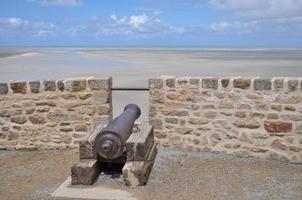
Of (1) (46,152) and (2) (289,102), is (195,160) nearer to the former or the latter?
(2) (289,102)

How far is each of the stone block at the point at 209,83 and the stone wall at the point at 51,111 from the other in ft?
5.46

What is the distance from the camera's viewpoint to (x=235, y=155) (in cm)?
773

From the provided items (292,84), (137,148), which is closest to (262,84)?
(292,84)

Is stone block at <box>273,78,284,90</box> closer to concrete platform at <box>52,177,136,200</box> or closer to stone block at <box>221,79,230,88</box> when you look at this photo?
stone block at <box>221,79,230,88</box>

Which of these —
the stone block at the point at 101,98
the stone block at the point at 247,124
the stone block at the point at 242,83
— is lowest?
the stone block at the point at 247,124

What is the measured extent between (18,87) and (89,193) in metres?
3.11

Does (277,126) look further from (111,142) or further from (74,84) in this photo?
(74,84)

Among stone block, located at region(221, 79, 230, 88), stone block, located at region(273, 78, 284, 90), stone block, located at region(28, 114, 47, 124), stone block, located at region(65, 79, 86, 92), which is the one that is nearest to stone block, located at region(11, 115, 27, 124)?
stone block, located at region(28, 114, 47, 124)

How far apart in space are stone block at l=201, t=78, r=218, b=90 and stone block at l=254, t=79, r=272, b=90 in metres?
0.68

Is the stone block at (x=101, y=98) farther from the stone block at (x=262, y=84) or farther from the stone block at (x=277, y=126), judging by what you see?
the stone block at (x=277, y=126)

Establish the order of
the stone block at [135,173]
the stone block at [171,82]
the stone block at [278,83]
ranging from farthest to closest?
the stone block at [171,82], the stone block at [278,83], the stone block at [135,173]

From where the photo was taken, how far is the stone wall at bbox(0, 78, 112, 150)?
26.6 feet

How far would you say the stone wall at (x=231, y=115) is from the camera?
23.8 feet

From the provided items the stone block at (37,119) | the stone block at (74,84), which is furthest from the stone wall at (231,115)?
the stone block at (37,119)
